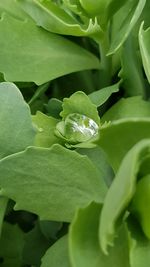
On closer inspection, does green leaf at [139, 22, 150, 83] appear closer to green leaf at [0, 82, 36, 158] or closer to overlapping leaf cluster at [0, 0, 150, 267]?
overlapping leaf cluster at [0, 0, 150, 267]

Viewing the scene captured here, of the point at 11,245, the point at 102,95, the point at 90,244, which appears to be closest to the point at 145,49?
the point at 102,95

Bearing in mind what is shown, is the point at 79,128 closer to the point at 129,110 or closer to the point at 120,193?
the point at 129,110

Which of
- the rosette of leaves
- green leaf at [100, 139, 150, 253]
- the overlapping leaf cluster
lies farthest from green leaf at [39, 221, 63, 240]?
green leaf at [100, 139, 150, 253]

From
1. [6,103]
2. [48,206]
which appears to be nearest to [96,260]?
[48,206]

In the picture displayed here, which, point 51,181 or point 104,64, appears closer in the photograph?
point 51,181

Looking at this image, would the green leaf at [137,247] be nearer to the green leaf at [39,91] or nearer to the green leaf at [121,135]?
the green leaf at [121,135]

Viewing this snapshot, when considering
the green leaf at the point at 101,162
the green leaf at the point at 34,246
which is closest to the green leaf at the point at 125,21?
the green leaf at the point at 101,162

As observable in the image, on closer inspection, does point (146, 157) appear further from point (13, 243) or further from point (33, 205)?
point (13, 243)
